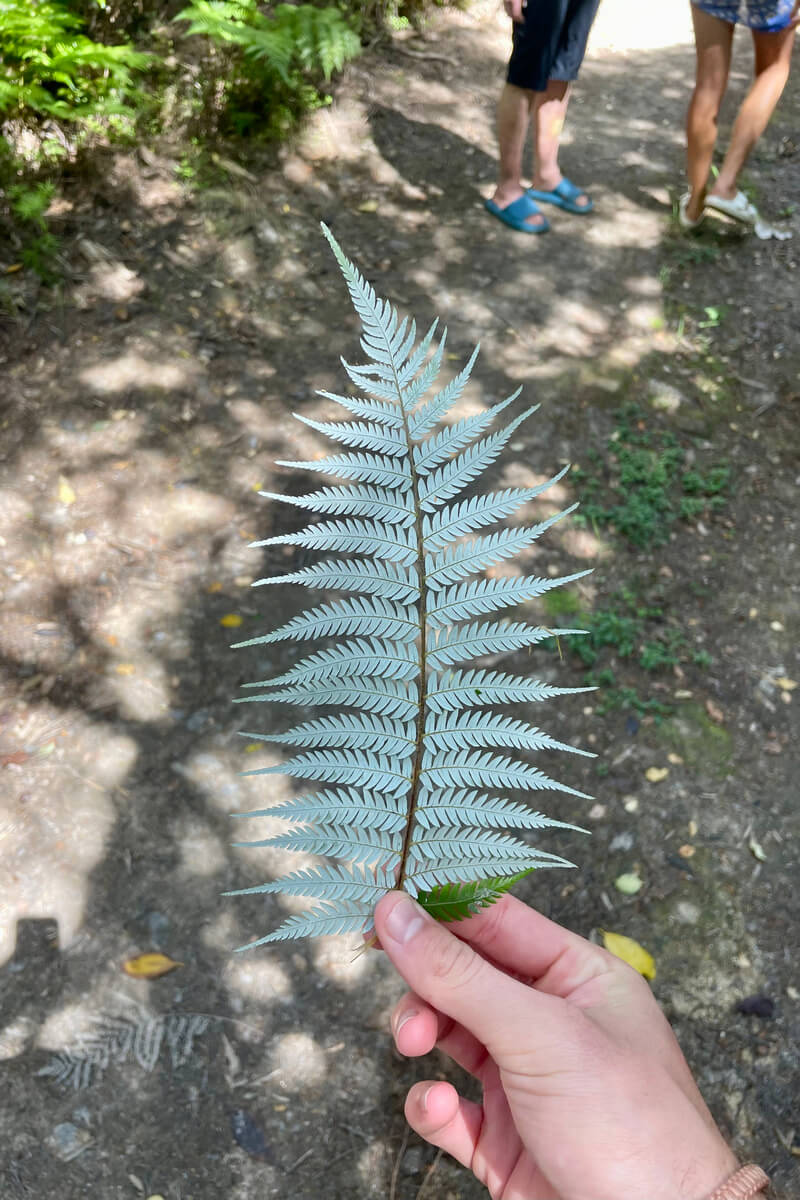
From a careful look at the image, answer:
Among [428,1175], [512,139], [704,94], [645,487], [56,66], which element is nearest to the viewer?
[428,1175]

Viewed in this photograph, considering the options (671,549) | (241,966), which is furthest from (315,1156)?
(671,549)

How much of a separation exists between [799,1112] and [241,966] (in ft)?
6.25

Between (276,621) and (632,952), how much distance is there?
196 cm

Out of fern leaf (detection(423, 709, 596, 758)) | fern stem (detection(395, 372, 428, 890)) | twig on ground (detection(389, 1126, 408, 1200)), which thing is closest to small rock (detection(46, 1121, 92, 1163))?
twig on ground (detection(389, 1126, 408, 1200))

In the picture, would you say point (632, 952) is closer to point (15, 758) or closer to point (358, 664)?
point (358, 664)

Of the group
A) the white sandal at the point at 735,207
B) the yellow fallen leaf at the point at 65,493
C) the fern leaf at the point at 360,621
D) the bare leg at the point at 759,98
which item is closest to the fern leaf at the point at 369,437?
the fern leaf at the point at 360,621

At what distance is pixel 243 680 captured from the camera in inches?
139

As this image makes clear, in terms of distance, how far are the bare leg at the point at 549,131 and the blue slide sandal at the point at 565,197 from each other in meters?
0.03

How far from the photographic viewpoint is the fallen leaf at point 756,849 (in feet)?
10.3

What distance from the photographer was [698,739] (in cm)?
343

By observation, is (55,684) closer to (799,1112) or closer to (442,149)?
(799,1112)

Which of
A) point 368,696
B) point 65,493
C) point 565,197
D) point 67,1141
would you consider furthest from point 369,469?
point 565,197

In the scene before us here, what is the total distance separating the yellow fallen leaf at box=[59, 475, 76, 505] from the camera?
3.96 metres

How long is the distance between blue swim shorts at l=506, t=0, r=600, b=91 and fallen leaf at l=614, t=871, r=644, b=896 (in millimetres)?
4454
